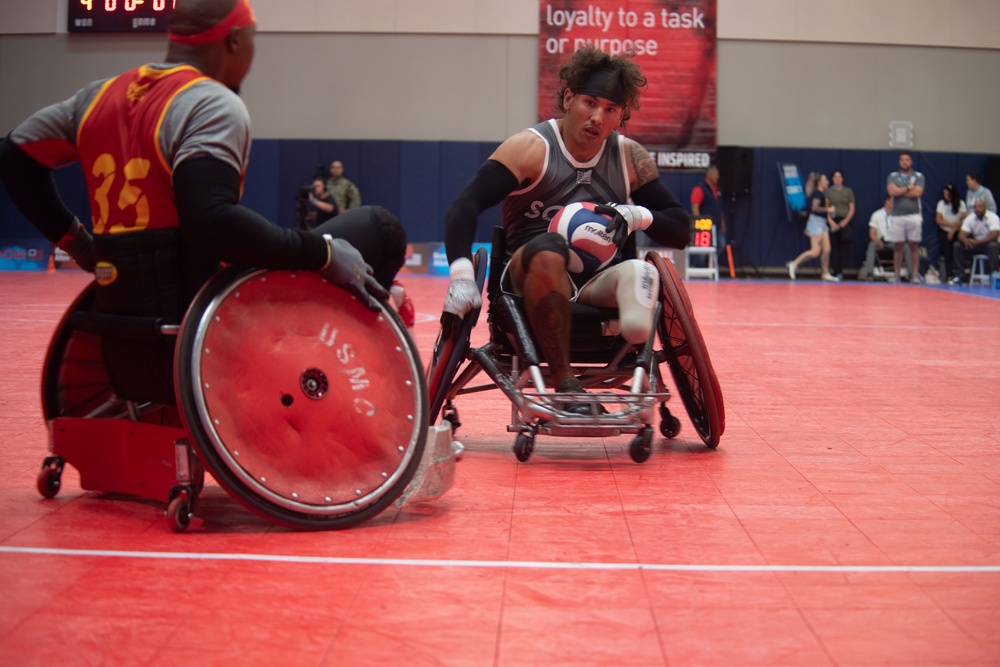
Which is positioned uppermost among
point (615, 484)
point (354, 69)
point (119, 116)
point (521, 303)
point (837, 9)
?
point (837, 9)

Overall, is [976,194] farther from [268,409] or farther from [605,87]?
[268,409]

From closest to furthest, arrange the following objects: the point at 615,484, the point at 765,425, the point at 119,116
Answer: the point at 119,116 → the point at 615,484 → the point at 765,425

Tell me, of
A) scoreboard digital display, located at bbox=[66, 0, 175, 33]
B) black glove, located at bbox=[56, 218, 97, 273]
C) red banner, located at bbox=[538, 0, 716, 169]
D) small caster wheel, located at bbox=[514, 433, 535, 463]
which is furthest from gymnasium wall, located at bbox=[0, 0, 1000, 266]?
black glove, located at bbox=[56, 218, 97, 273]

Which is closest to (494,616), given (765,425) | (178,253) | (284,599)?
(284,599)

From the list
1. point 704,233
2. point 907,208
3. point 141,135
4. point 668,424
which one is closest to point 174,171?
point 141,135

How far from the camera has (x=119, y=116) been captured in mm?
3160

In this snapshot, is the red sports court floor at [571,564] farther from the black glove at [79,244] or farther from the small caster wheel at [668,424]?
the black glove at [79,244]

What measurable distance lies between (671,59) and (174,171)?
1910cm

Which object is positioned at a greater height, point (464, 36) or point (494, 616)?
point (464, 36)

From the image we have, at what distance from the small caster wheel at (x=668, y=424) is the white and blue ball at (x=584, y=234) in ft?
2.35

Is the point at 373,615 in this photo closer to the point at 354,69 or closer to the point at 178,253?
the point at 178,253

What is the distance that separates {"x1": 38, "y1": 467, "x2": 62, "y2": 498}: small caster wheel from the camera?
3404 millimetres

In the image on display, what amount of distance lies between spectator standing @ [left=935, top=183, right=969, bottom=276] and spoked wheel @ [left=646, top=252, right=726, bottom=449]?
16.9 m

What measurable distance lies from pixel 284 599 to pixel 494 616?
48 cm
